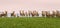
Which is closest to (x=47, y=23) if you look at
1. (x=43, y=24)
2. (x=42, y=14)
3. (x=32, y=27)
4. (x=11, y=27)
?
(x=43, y=24)

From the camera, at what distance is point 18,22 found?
15.2 ft

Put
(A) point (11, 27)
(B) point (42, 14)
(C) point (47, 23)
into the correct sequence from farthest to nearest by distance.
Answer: (B) point (42, 14)
(C) point (47, 23)
(A) point (11, 27)

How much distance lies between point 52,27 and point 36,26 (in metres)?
0.30

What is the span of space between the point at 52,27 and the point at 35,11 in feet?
6.22

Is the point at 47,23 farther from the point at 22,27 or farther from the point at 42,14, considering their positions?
the point at 42,14

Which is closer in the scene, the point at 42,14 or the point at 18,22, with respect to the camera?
the point at 18,22

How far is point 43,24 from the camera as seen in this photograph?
449cm

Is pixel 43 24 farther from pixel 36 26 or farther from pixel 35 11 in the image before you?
pixel 35 11

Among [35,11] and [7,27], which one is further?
[35,11]

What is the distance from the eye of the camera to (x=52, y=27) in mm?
4305

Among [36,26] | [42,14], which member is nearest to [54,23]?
[36,26]

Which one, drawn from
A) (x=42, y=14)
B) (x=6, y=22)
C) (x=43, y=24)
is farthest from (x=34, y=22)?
(x=42, y=14)

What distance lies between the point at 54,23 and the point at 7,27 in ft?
A: 3.26

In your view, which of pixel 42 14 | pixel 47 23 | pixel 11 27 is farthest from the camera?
pixel 42 14
